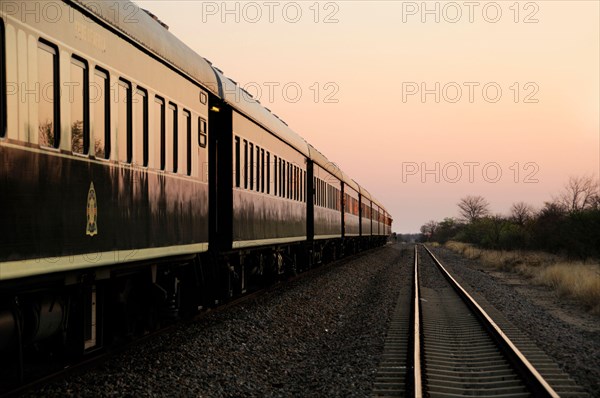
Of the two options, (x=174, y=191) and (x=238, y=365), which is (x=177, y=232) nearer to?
(x=174, y=191)

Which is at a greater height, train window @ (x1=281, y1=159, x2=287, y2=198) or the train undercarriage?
train window @ (x1=281, y1=159, x2=287, y2=198)

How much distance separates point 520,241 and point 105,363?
148ft

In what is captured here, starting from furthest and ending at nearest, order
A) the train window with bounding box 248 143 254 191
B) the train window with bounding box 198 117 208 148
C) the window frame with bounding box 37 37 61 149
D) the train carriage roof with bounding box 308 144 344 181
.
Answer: the train carriage roof with bounding box 308 144 344 181 → the train window with bounding box 248 143 254 191 → the train window with bounding box 198 117 208 148 → the window frame with bounding box 37 37 61 149

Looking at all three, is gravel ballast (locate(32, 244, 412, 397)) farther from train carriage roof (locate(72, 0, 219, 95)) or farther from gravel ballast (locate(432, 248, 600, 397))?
train carriage roof (locate(72, 0, 219, 95))

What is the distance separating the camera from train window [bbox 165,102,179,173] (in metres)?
8.58

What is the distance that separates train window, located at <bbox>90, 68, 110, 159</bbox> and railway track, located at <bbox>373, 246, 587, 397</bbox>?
3.56 m

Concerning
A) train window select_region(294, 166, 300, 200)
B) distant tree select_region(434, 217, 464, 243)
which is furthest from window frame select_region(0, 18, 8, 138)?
distant tree select_region(434, 217, 464, 243)

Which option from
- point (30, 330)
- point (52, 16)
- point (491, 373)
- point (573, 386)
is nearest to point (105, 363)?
point (30, 330)

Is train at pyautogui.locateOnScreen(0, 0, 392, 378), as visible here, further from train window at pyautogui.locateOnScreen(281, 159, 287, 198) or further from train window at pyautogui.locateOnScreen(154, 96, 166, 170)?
train window at pyautogui.locateOnScreen(281, 159, 287, 198)

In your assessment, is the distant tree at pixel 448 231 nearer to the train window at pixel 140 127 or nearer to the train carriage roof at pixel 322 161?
the train carriage roof at pixel 322 161

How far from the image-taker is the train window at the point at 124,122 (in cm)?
710

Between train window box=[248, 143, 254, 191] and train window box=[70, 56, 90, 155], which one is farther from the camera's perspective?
train window box=[248, 143, 254, 191]

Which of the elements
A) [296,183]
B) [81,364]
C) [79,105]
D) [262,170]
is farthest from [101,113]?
[296,183]

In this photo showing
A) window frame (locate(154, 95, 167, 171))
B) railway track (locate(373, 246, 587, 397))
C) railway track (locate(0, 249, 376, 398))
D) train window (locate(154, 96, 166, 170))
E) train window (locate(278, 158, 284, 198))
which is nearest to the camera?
railway track (locate(0, 249, 376, 398))
